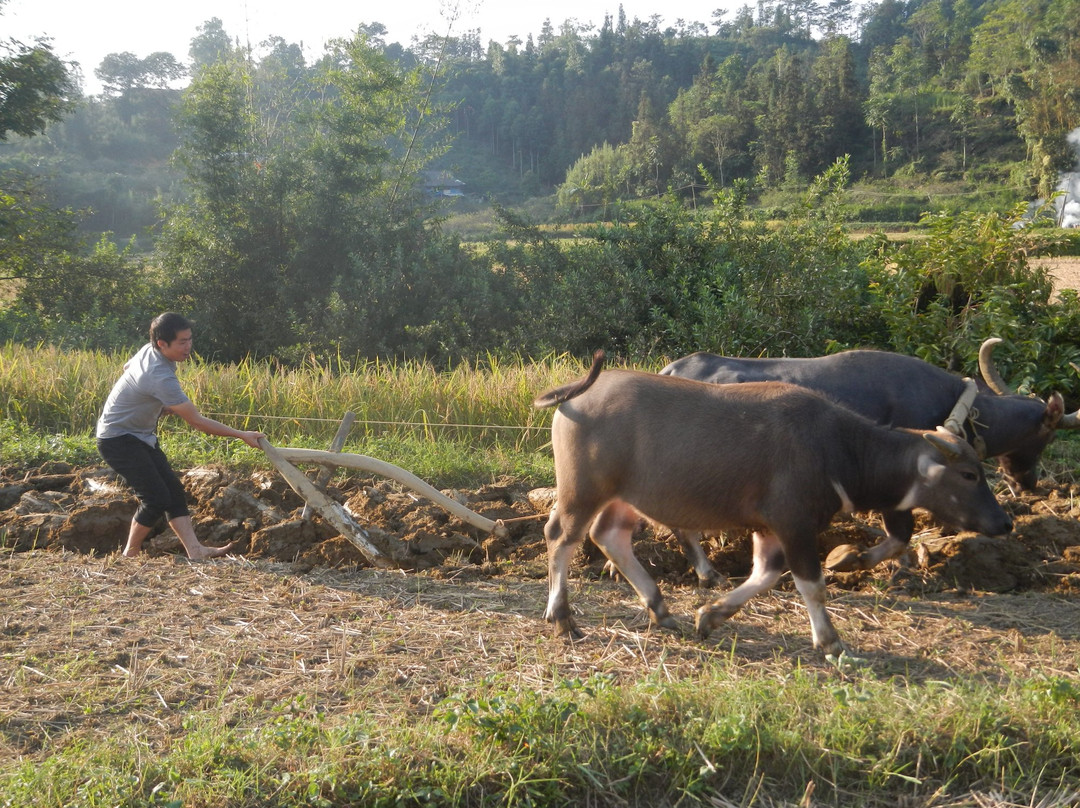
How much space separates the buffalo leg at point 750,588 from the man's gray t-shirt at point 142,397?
3448 millimetres

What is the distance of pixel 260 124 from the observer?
18734mm

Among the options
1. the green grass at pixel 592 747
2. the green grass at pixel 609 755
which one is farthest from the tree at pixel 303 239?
the green grass at pixel 609 755

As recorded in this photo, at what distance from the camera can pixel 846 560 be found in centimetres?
550

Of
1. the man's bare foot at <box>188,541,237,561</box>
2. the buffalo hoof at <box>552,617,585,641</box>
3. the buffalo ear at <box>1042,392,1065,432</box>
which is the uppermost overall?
the buffalo ear at <box>1042,392,1065,432</box>

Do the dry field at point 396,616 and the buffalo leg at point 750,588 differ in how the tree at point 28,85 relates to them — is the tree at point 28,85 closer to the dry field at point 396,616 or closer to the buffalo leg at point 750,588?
the dry field at point 396,616

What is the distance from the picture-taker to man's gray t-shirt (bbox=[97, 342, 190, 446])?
5832 millimetres

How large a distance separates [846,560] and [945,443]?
122 centimetres

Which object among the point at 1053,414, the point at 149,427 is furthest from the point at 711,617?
the point at 149,427

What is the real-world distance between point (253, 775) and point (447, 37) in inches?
634

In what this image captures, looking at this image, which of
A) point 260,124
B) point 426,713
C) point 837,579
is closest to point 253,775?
point 426,713

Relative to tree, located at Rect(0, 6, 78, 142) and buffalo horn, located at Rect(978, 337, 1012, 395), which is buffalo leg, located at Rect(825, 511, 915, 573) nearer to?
buffalo horn, located at Rect(978, 337, 1012, 395)

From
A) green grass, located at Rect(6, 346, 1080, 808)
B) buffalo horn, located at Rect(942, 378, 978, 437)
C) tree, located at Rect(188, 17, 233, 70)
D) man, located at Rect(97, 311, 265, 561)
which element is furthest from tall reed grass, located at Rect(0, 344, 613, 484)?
tree, located at Rect(188, 17, 233, 70)

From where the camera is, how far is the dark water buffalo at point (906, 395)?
6035 millimetres

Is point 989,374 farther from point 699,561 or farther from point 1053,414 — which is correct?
point 699,561
